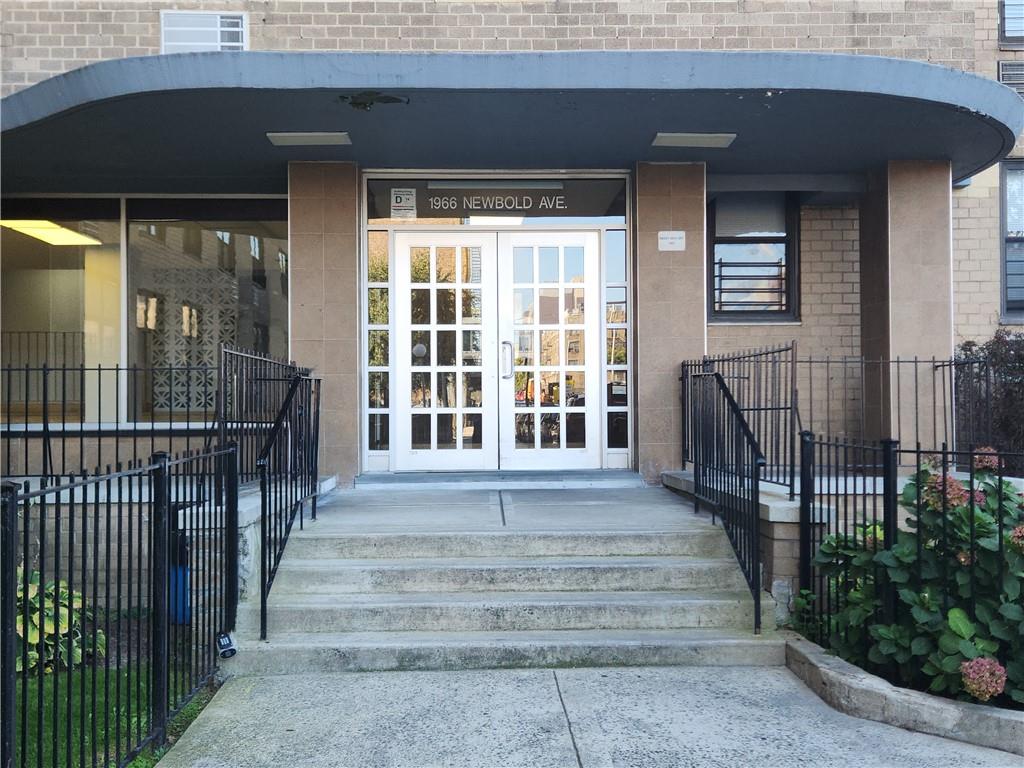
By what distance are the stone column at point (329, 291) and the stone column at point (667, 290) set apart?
291 cm

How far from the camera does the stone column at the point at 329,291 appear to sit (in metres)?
7.99

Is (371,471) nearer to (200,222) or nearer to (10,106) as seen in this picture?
(200,222)

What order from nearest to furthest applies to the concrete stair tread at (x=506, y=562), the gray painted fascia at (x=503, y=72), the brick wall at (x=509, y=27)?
the concrete stair tread at (x=506, y=562)
the gray painted fascia at (x=503, y=72)
the brick wall at (x=509, y=27)

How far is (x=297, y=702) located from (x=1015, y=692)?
12.0ft

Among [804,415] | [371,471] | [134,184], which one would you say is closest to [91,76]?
[134,184]

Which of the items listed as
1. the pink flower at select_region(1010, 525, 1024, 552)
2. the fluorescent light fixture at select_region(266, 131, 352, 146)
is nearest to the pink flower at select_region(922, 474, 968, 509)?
the pink flower at select_region(1010, 525, 1024, 552)

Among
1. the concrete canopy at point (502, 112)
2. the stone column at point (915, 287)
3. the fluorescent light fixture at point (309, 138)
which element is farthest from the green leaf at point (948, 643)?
the fluorescent light fixture at point (309, 138)

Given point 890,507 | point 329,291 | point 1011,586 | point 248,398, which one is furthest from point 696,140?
point 1011,586

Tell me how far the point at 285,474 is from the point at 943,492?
4.02m

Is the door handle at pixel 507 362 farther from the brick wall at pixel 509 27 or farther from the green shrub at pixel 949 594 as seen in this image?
the green shrub at pixel 949 594

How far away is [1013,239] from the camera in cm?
975

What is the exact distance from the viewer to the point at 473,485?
7699mm

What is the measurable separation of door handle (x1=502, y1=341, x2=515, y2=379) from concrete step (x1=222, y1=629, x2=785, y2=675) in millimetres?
3925

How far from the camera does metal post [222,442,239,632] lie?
4801mm
